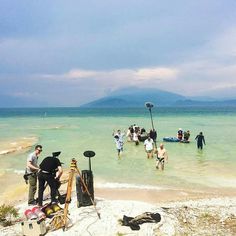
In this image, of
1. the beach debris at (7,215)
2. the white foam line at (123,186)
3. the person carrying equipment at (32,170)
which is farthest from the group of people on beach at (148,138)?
the beach debris at (7,215)

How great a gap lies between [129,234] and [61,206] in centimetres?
276

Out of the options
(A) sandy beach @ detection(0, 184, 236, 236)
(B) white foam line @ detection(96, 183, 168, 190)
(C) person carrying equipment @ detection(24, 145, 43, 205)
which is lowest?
(B) white foam line @ detection(96, 183, 168, 190)

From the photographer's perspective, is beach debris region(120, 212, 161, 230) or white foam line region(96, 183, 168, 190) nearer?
beach debris region(120, 212, 161, 230)

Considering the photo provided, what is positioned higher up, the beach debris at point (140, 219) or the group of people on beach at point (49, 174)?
the group of people on beach at point (49, 174)

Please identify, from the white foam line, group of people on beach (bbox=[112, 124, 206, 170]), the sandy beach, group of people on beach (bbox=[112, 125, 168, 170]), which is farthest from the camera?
group of people on beach (bbox=[112, 124, 206, 170])

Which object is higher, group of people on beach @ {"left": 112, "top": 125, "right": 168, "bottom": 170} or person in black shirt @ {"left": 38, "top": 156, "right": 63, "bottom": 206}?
person in black shirt @ {"left": 38, "top": 156, "right": 63, "bottom": 206}

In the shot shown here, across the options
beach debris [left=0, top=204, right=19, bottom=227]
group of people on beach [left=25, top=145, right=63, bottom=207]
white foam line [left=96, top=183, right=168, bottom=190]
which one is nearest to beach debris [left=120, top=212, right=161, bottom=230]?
group of people on beach [left=25, top=145, right=63, bottom=207]

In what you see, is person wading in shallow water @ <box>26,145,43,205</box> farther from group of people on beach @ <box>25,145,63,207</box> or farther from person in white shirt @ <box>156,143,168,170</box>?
person in white shirt @ <box>156,143,168,170</box>

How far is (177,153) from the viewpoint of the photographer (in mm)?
27188

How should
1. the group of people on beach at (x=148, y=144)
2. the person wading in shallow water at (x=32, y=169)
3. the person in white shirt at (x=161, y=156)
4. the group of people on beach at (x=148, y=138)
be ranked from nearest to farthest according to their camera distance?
the person wading in shallow water at (x=32, y=169) < the person in white shirt at (x=161, y=156) < the group of people on beach at (x=148, y=144) < the group of people on beach at (x=148, y=138)

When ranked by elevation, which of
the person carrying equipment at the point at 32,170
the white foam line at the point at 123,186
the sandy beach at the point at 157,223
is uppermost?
the person carrying equipment at the point at 32,170

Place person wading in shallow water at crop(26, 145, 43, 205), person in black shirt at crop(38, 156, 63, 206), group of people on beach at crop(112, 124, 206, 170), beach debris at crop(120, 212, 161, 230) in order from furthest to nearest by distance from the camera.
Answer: group of people on beach at crop(112, 124, 206, 170), person wading in shallow water at crop(26, 145, 43, 205), person in black shirt at crop(38, 156, 63, 206), beach debris at crop(120, 212, 161, 230)

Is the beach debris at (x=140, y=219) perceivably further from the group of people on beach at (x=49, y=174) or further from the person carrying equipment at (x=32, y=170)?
the person carrying equipment at (x=32, y=170)

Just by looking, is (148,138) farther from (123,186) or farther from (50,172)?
(50,172)
